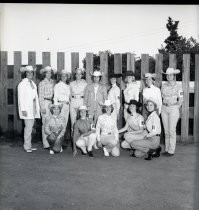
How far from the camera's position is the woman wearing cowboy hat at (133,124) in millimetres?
8047

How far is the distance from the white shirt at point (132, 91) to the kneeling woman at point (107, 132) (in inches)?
28.2

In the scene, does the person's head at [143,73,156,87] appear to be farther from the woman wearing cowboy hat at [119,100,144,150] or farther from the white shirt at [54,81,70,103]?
the white shirt at [54,81,70,103]

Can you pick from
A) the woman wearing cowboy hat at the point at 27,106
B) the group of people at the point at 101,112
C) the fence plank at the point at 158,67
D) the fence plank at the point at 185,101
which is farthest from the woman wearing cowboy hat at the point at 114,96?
the woman wearing cowboy hat at the point at 27,106

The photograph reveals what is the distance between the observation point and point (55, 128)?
816 centimetres

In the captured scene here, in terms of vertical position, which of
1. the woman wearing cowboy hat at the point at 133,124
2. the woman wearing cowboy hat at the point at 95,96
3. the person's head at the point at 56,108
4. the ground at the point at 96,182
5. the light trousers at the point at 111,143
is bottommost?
the ground at the point at 96,182

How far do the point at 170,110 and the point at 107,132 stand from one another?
1.46 m

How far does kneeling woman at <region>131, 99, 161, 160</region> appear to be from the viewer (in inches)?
299

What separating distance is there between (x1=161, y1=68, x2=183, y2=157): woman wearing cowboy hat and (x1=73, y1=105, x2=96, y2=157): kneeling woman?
1626 mm

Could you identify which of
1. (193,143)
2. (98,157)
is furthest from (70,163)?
(193,143)

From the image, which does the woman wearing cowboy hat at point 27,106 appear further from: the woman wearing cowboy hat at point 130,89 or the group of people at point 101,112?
the woman wearing cowboy hat at point 130,89

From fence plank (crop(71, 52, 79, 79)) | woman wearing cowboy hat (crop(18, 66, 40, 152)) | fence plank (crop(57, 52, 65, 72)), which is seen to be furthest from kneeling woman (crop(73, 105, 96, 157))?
fence plank (crop(57, 52, 65, 72))

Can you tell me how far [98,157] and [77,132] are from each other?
750mm

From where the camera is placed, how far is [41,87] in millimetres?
8508

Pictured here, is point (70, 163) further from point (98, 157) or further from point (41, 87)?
point (41, 87)
